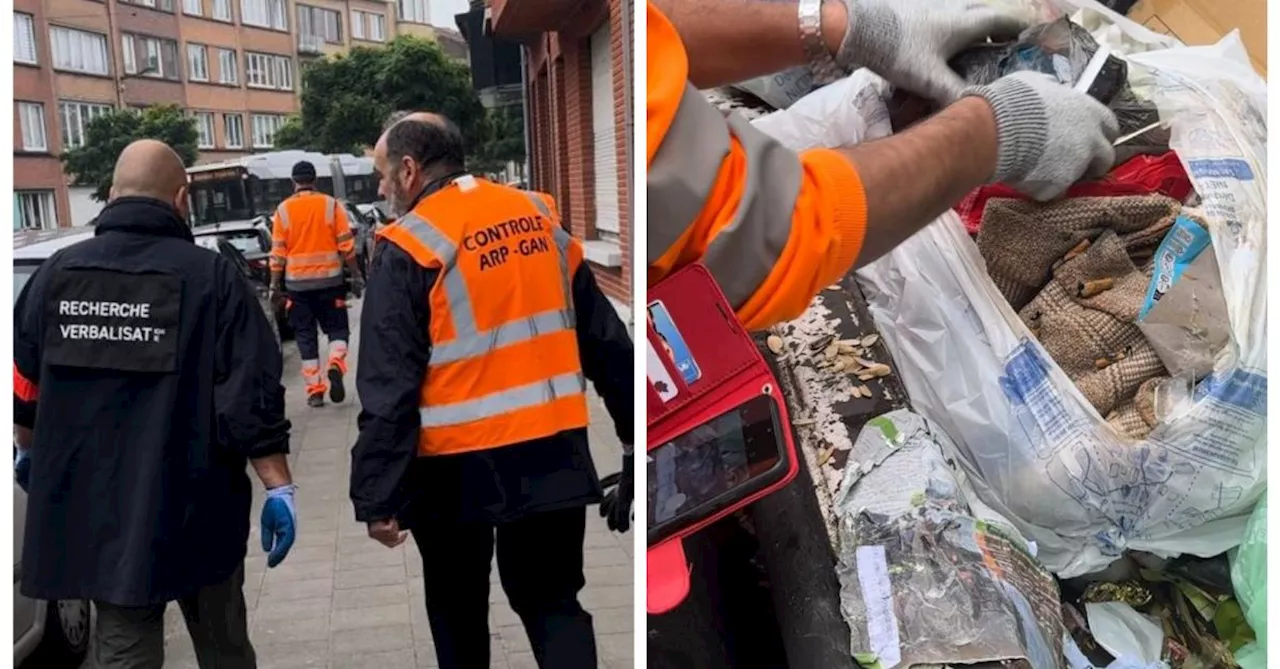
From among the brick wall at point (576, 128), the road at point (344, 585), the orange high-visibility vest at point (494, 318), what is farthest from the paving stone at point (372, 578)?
the brick wall at point (576, 128)

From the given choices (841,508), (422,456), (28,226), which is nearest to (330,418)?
(422,456)

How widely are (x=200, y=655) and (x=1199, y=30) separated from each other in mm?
1726

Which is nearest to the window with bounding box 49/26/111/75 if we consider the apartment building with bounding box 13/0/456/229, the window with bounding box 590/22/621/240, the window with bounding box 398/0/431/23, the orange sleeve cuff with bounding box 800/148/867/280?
the apartment building with bounding box 13/0/456/229

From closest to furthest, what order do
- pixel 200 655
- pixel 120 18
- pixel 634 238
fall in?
1. pixel 634 238
2. pixel 120 18
3. pixel 200 655

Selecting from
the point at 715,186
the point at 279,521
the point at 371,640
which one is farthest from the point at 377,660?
the point at 715,186

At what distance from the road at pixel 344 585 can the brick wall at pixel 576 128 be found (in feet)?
0.90

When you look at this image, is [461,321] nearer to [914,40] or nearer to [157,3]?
[157,3]

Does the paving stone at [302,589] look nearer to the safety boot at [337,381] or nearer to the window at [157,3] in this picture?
the safety boot at [337,381]

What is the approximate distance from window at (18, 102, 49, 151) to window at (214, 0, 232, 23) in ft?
0.69

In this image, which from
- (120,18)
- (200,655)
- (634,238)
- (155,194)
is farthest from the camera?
(200,655)

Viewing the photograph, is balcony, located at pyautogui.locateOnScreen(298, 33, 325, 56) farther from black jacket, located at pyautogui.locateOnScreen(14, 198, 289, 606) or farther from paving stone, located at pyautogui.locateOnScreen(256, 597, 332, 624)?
paving stone, located at pyautogui.locateOnScreen(256, 597, 332, 624)

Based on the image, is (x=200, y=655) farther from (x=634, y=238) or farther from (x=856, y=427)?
(x=634, y=238)

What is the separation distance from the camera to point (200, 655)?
1.77m

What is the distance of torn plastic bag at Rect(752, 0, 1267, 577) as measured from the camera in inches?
53.4
